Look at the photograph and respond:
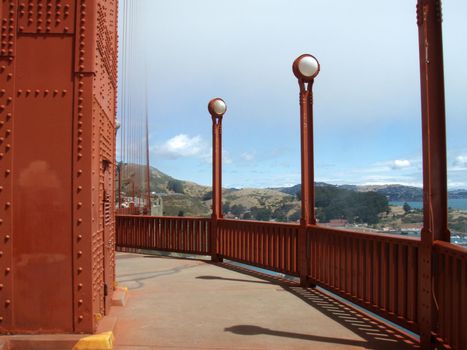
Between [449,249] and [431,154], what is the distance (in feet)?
3.30

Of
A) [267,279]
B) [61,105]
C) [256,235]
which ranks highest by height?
[61,105]

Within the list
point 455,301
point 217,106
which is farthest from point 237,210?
point 455,301

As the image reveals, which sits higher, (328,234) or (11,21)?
(11,21)

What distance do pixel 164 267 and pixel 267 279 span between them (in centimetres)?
273

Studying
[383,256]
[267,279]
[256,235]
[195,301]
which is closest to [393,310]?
[383,256]

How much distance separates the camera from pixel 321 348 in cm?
517

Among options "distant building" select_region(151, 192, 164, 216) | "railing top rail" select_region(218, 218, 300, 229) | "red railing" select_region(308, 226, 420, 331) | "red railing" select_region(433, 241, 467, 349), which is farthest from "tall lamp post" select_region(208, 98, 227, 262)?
"distant building" select_region(151, 192, 164, 216)

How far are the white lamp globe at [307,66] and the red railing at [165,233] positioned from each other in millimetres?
4889

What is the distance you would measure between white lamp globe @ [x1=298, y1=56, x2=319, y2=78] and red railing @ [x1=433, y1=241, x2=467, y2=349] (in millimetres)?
4743

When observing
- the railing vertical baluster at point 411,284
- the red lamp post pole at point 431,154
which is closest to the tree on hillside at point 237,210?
the railing vertical baluster at point 411,284

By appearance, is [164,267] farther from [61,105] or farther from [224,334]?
[61,105]

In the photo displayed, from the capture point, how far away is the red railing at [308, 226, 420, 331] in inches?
215

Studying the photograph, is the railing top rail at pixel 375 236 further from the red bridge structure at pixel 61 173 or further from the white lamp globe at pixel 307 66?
the white lamp globe at pixel 307 66

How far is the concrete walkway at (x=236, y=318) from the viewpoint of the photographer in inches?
212
